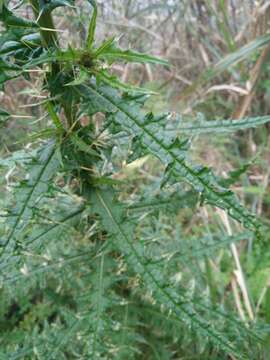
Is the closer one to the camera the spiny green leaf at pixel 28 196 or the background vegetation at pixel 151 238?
the spiny green leaf at pixel 28 196

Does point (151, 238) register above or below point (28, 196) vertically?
below

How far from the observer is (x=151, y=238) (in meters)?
1.40

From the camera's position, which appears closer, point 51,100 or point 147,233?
point 51,100

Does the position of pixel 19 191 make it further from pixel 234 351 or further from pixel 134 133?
pixel 234 351

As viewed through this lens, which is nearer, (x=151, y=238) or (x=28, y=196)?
(x=28, y=196)

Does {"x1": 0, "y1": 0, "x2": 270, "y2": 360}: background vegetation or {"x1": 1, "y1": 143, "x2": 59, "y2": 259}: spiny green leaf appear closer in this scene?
{"x1": 1, "y1": 143, "x2": 59, "y2": 259}: spiny green leaf

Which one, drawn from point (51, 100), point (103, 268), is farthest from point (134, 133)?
point (103, 268)

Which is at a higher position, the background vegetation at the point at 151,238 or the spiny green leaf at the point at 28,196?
the spiny green leaf at the point at 28,196

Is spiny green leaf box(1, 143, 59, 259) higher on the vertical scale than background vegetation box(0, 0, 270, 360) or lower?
higher

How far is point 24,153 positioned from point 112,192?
0.76 feet

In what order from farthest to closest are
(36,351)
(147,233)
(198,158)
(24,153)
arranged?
1. (198,158)
2. (147,233)
3. (36,351)
4. (24,153)

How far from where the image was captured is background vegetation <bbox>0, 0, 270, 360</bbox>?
1225mm

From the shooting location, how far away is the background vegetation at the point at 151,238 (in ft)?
4.02

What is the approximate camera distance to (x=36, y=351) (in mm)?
1402
